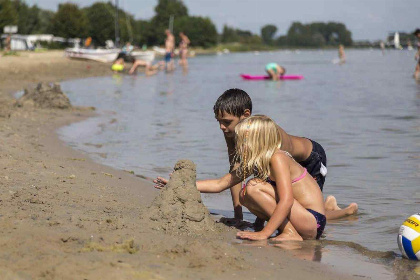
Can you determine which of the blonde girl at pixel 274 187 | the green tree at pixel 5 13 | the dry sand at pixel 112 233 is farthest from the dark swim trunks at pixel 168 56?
the blonde girl at pixel 274 187

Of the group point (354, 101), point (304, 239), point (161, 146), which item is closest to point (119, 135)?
point (161, 146)

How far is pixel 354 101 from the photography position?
62.5ft

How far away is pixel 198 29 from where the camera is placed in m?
143

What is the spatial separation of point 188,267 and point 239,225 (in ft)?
5.78

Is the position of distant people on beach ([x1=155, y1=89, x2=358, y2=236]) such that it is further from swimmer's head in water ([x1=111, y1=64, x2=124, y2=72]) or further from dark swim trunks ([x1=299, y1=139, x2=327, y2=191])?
swimmer's head in water ([x1=111, y1=64, x2=124, y2=72])

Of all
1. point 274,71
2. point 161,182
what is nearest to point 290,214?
point 161,182

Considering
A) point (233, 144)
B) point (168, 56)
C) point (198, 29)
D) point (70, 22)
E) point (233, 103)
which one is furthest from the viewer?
point (198, 29)

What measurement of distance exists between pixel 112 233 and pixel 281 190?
1.26 meters

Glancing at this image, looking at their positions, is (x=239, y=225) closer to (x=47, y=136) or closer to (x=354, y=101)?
(x=47, y=136)

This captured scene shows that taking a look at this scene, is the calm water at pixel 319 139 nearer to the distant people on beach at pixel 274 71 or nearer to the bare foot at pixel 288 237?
the bare foot at pixel 288 237

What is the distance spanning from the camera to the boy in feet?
16.6

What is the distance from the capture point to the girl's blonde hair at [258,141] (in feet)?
15.4

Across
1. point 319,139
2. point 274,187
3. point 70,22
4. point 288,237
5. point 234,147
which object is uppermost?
point 70,22

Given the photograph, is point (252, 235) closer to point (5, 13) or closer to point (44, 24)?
point (5, 13)
